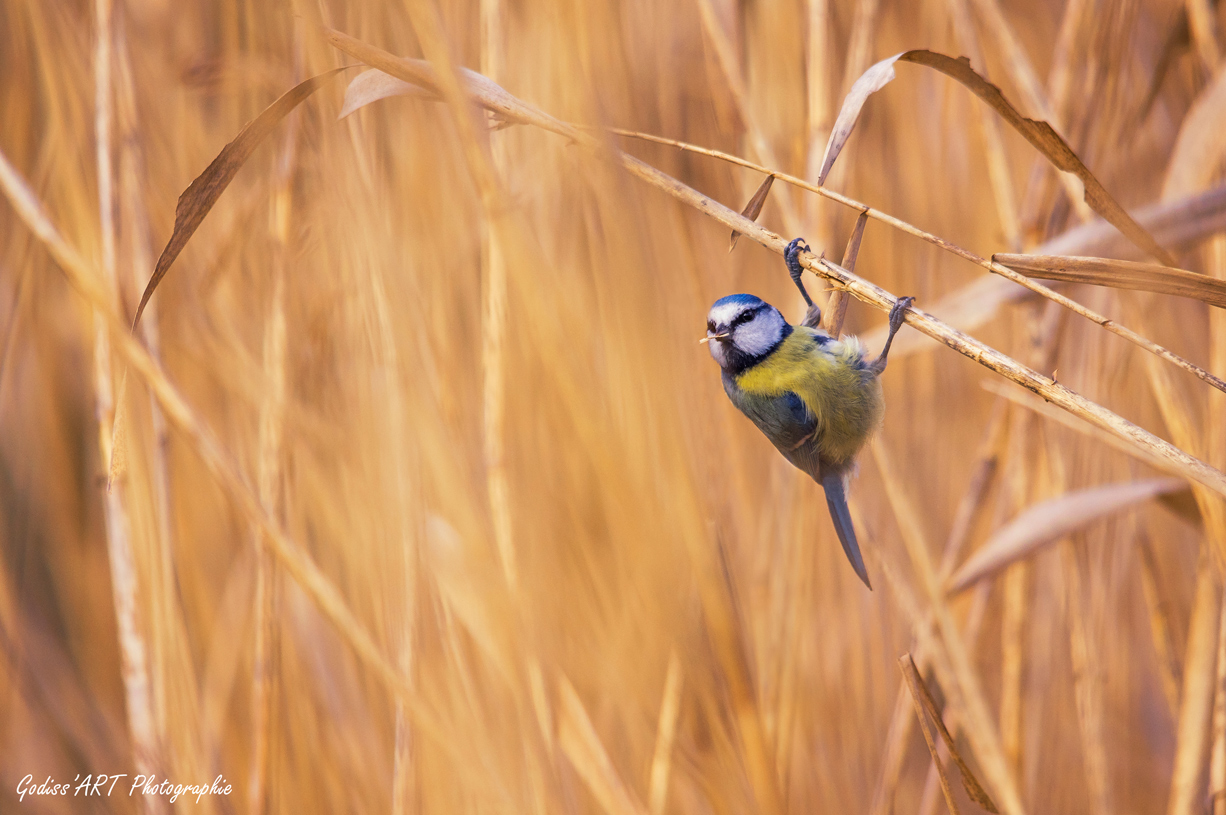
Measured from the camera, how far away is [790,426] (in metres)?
0.76

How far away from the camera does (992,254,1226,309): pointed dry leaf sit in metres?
0.46

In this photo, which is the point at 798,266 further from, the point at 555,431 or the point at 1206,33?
the point at 1206,33

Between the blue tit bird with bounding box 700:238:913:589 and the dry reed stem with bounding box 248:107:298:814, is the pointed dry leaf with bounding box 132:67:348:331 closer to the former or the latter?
the dry reed stem with bounding box 248:107:298:814

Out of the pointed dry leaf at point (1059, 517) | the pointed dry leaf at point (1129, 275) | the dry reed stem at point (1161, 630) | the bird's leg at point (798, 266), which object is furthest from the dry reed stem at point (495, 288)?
the dry reed stem at point (1161, 630)

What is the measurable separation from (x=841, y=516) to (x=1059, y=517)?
0.73ft

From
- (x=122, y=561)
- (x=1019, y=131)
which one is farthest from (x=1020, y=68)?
(x=122, y=561)

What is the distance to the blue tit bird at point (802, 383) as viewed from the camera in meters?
0.75

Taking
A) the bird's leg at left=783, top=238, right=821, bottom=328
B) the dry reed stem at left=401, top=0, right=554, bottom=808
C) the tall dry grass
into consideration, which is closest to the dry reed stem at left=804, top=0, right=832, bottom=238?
the tall dry grass

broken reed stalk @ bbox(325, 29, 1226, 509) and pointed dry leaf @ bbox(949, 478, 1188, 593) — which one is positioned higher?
broken reed stalk @ bbox(325, 29, 1226, 509)

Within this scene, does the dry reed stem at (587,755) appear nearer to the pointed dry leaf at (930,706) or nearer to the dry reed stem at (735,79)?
the pointed dry leaf at (930,706)

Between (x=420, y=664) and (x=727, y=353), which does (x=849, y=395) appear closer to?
(x=727, y=353)

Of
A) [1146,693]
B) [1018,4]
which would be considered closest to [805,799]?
[1146,693]

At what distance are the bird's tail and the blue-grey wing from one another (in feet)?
0.07

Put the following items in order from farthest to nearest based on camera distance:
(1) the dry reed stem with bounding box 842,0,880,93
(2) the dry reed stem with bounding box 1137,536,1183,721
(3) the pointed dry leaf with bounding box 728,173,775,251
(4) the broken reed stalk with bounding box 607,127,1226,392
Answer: (2) the dry reed stem with bounding box 1137,536,1183,721
(1) the dry reed stem with bounding box 842,0,880,93
(3) the pointed dry leaf with bounding box 728,173,775,251
(4) the broken reed stalk with bounding box 607,127,1226,392
